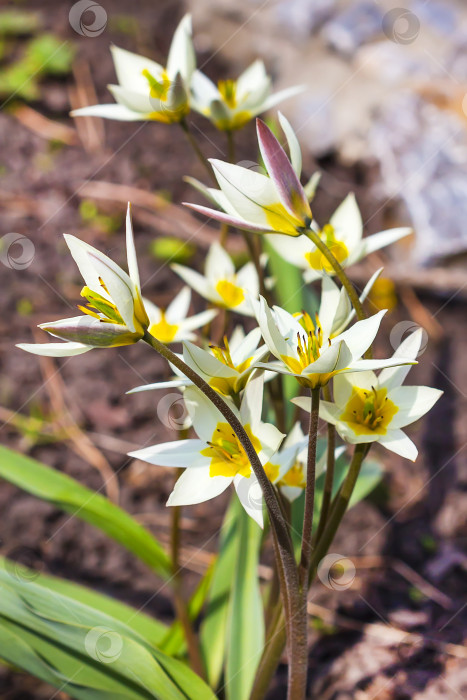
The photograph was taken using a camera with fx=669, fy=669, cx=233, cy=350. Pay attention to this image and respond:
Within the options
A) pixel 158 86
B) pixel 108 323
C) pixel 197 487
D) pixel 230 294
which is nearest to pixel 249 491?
pixel 197 487

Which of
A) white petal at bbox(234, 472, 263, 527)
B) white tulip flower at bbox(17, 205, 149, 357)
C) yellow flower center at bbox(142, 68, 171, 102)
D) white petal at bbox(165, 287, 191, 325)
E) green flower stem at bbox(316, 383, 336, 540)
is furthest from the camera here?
white petal at bbox(165, 287, 191, 325)

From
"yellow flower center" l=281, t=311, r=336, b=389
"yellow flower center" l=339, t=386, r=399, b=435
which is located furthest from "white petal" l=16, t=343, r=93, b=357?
"yellow flower center" l=339, t=386, r=399, b=435

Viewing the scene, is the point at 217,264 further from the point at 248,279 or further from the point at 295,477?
the point at 295,477

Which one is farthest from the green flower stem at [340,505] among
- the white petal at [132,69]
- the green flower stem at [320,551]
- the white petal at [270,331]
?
the white petal at [132,69]

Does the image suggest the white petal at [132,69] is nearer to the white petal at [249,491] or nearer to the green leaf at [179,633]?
the white petal at [249,491]

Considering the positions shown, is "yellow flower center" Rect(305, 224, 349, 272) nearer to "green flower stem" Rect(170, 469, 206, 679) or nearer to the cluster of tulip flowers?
the cluster of tulip flowers
